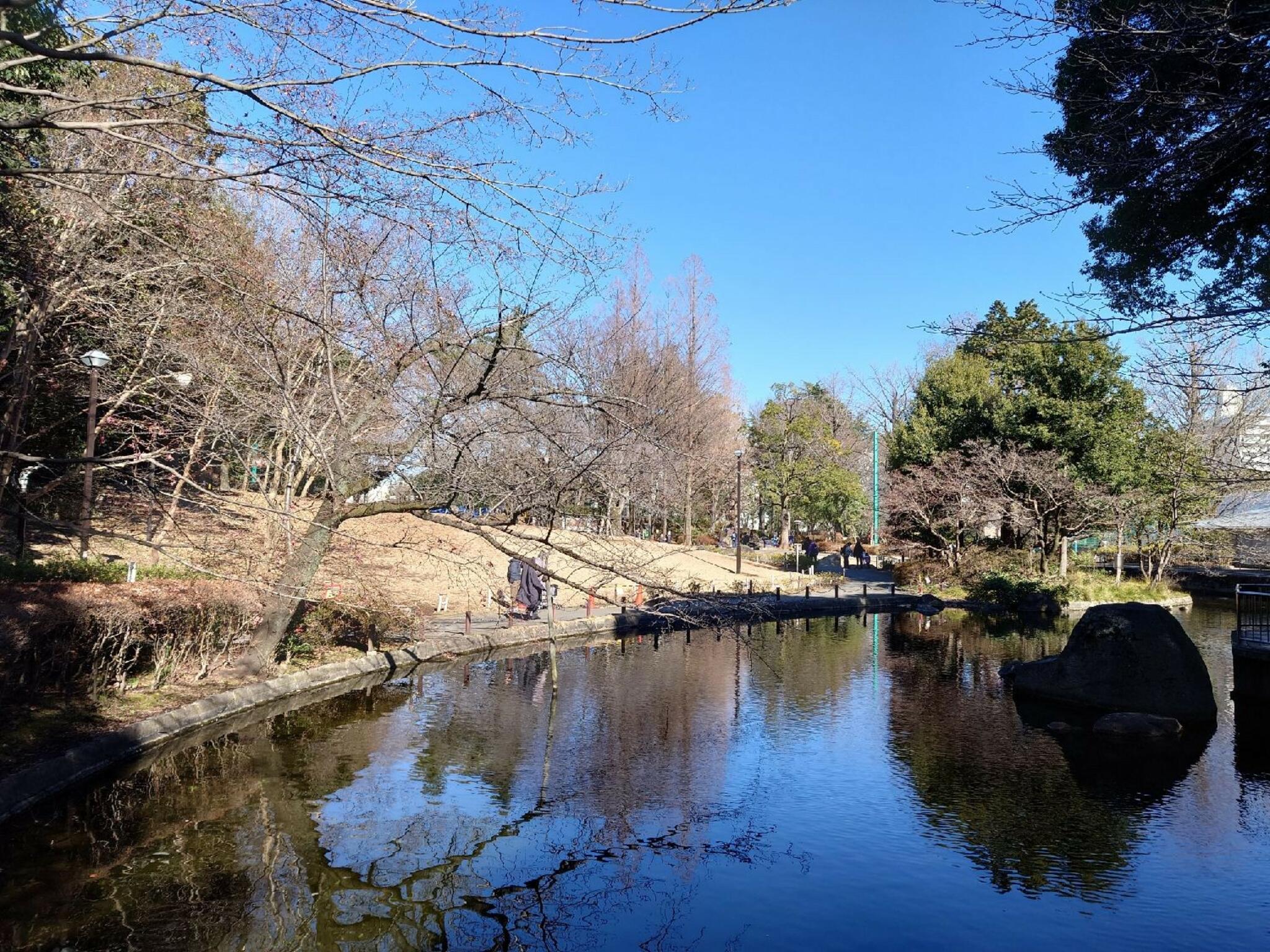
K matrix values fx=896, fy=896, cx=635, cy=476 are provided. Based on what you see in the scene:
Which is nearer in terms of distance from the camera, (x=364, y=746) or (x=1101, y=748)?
(x=364, y=746)

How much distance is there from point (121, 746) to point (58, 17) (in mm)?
5870

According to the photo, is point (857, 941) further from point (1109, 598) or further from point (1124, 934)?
point (1109, 598)

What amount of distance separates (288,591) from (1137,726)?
9732 millimetres

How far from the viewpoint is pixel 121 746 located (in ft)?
25.4

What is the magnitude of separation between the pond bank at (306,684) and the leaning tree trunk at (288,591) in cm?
33

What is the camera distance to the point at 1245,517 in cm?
2939

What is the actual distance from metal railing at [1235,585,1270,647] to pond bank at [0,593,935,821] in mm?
7004

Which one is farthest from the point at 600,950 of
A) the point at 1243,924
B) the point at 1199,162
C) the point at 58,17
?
the point at 1199,162

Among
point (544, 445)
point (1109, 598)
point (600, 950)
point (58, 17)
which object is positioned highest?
point (58, 17)

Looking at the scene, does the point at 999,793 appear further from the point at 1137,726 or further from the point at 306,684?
the point at 306,684

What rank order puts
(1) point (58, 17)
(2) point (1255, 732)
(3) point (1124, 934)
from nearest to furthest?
(1) point (58, 17) → (3) point (1124, 934) → (2) point (1255, 732)

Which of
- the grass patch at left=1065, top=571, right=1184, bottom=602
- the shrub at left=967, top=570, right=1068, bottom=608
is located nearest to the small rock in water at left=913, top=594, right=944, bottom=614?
the shrub at left=967, top=570, right=1068, bottom=608

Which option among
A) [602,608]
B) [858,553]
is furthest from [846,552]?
[602,608]

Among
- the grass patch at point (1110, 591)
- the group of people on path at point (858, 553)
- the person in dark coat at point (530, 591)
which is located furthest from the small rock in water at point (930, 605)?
the person in dark coat at point (530, 591)
